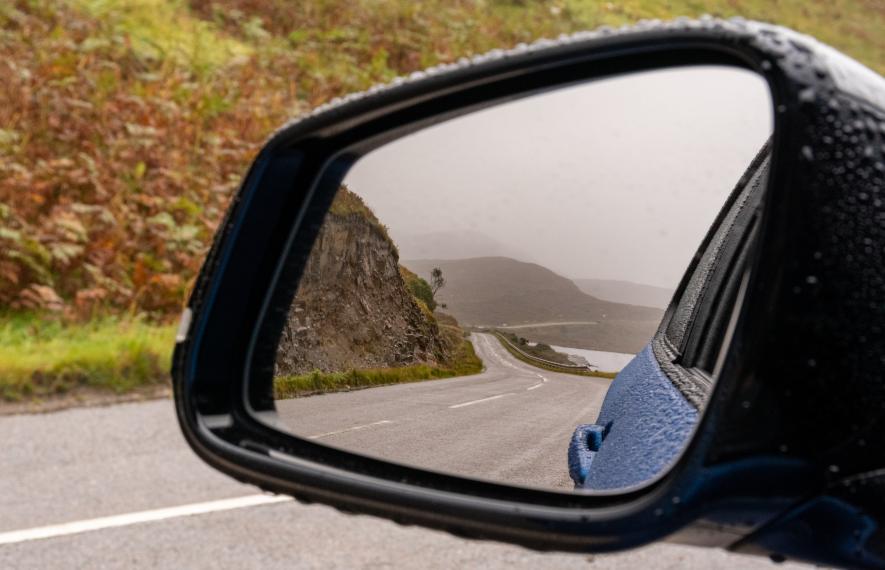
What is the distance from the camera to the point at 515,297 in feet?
3.22

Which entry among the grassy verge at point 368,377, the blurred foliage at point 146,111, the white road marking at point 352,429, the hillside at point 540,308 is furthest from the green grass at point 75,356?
the hillside at point 540,308

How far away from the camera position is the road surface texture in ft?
12.8

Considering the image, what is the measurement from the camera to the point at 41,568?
12.5 ft

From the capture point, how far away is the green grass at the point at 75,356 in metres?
6.69

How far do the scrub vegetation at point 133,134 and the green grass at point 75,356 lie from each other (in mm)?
16

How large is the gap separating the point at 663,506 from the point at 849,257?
258 millimetres

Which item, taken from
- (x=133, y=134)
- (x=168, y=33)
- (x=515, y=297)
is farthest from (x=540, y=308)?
(x=168, y=33)

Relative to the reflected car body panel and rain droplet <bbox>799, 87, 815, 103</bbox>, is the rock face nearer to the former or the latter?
the reflected car body panel


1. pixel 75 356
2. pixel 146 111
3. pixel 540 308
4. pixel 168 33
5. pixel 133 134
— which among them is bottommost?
pixel 75 356

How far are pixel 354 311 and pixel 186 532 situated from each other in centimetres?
349

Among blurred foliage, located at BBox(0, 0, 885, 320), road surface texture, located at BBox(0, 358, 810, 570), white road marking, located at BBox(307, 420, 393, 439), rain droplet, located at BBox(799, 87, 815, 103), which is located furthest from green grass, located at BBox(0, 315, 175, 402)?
rain droplet, located at BBox(799, 87, 815, 103)

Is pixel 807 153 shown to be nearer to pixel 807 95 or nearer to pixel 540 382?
pixel 807 95

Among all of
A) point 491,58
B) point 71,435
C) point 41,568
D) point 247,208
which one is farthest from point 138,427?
point 491,58

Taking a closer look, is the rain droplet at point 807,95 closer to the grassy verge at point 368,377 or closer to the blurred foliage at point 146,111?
the grassy verge at point 368,377
